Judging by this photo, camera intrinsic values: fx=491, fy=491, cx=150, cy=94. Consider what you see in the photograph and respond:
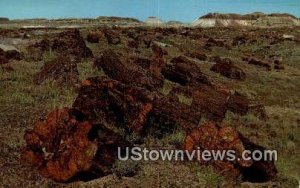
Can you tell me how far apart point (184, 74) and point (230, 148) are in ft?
41.3

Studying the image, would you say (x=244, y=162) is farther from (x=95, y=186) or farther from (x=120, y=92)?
(x=120, y=92)

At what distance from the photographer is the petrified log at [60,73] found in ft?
62.5

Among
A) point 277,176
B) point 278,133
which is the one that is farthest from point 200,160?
point 278,133

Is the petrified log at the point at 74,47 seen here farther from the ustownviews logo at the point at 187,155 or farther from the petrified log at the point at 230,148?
the petrified log at the point at 230,148

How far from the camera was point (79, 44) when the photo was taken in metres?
27.8

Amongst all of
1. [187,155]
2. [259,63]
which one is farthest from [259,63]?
[187,155]

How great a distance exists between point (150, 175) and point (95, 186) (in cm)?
130

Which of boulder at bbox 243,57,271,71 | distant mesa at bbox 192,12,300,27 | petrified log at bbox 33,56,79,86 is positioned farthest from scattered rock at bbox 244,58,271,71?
distant mesa at bbox 192,12,300,27

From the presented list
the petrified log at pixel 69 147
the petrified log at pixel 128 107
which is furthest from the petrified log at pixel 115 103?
the petrified log at pixel 69 147

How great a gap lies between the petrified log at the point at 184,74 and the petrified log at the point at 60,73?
519cm

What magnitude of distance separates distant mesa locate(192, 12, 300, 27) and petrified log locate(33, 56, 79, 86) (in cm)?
11013

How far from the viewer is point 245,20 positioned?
450 feet

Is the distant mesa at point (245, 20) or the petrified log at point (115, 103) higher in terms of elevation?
the petrified log at point (115, 103)

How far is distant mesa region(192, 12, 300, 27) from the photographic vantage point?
5157 inches
